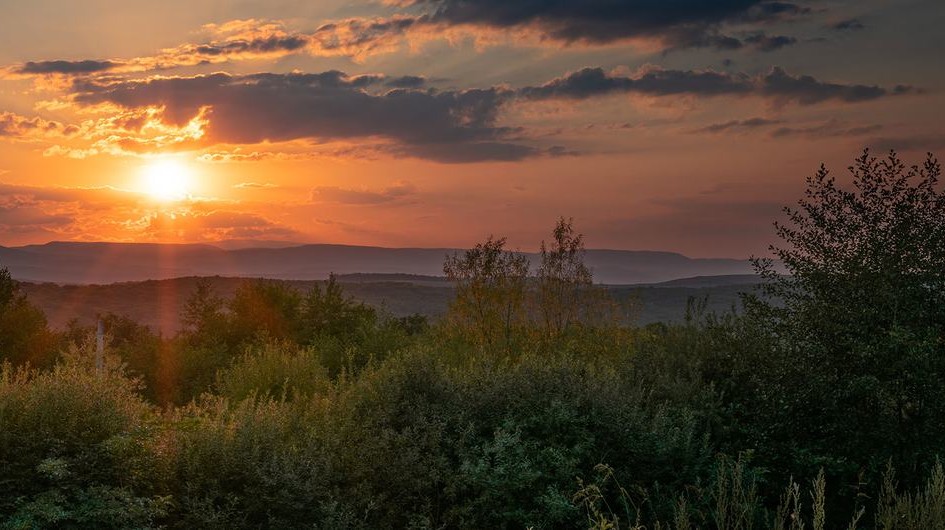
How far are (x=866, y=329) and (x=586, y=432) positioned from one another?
4.35 metres

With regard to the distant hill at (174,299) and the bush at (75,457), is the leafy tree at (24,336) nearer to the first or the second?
the bush at (75,457)

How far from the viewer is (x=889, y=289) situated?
39.1 feet

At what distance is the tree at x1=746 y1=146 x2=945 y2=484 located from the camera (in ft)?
38.3

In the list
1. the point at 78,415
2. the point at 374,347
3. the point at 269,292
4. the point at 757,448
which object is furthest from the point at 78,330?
the point at 757,448

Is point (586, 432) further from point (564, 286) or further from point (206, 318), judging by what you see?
point (206, 318)

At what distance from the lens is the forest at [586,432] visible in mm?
10164

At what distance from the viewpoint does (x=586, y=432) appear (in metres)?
11.9

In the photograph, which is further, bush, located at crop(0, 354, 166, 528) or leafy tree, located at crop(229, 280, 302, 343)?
leafy tree, located at crop(229, 280, 302, 343)

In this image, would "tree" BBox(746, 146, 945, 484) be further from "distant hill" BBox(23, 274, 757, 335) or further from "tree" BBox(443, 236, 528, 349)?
"distant hill" BBox(23, 274, 757, 335)

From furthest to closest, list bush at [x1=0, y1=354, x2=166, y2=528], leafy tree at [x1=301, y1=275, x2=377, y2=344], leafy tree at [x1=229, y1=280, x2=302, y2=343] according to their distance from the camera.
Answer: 1. leafy tree at [x1=229, y1=280, x2=302, y2=343]
2. leafy tree at [x1=301, y1=275, x2=377, y2=344]
3. bush at [x1=0, y1=354, x2=166, y2=528]

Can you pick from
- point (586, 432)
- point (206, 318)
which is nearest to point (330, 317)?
point (206, 318)

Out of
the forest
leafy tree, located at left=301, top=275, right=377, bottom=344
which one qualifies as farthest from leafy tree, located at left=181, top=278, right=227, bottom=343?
the forest

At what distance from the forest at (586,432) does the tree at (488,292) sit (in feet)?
23.2

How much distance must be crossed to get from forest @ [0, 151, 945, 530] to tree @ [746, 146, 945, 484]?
32 millimetres
